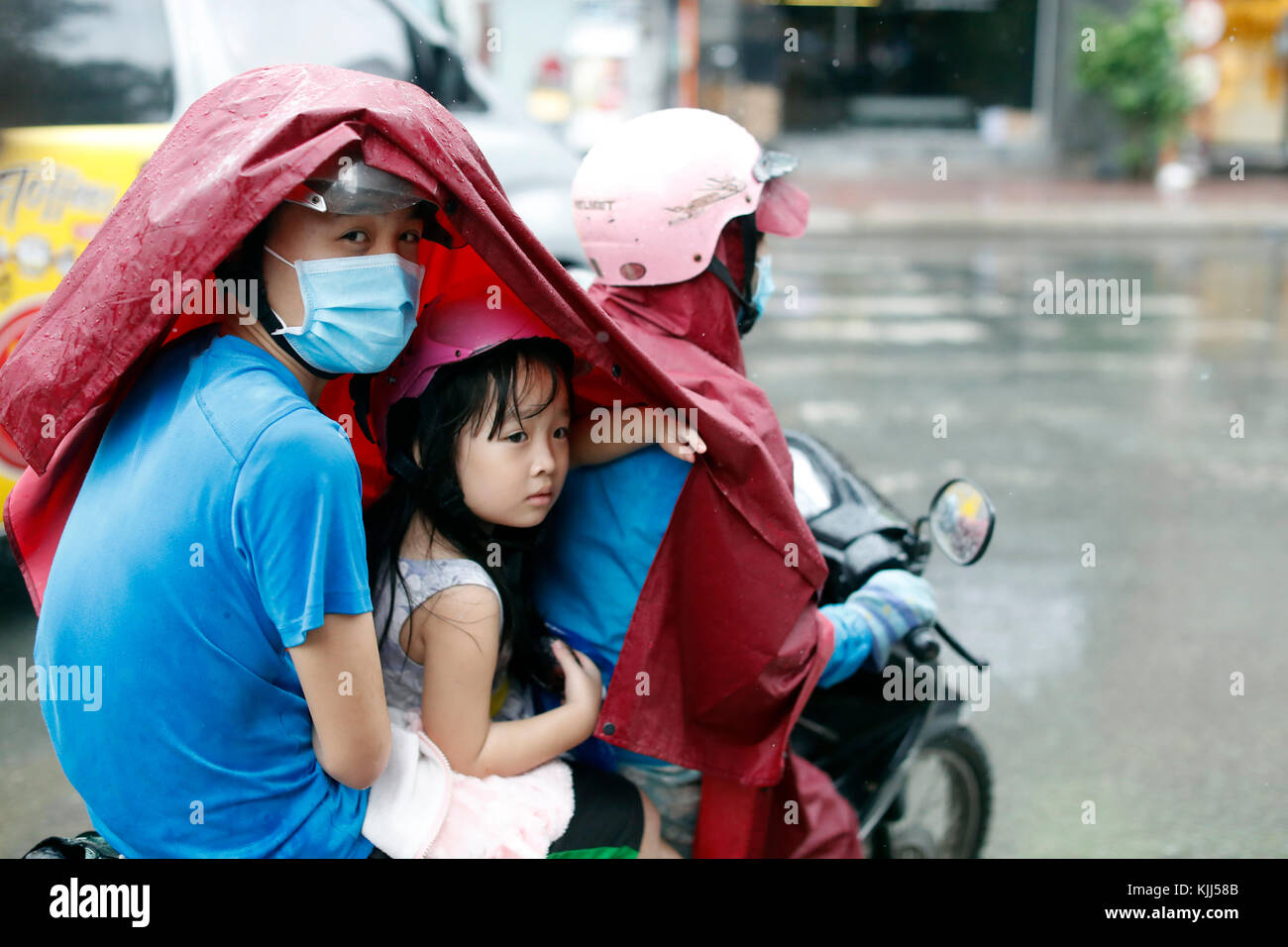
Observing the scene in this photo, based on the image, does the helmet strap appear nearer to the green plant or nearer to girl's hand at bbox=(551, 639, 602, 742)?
girl's hand at bbox=(551, 639, 602, 742)

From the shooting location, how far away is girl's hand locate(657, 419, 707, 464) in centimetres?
188

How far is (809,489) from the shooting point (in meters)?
2.61

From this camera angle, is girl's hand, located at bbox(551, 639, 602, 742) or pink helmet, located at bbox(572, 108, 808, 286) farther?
pink helmet, located at bbox(572, 108, 808, 286)

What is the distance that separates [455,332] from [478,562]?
333 millimetres

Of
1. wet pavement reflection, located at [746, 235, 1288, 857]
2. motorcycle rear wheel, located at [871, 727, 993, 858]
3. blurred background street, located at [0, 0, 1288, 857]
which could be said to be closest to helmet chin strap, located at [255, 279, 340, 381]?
motorcycle rear wheel, located at [871, 727, 993, 858]

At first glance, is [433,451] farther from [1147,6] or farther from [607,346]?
[1147,6]

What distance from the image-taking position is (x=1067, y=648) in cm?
465

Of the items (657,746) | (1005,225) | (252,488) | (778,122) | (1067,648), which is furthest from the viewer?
(778,122)

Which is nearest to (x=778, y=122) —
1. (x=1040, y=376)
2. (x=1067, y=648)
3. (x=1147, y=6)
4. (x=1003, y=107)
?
(x=1003, y=107)

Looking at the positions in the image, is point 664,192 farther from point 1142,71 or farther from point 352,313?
point 1142,71

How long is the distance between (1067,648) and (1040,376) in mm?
4279

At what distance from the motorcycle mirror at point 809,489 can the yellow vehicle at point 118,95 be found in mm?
2070

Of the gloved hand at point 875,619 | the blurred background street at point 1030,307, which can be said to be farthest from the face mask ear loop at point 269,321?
the blurred background street at point 1030,307

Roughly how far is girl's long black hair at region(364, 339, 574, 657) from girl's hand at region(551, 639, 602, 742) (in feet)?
0.30
